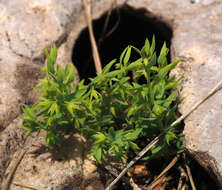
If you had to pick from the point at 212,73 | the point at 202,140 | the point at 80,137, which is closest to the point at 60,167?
the point at 80,137

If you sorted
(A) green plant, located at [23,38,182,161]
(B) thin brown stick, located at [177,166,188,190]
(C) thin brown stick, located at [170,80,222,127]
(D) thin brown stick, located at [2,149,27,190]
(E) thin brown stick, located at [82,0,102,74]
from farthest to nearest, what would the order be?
(E) thin brown stick, located at [82,0,102,74]
(B) thin brown stick, located at [177,166,188,190]
(C) thin brown stick, located at [170,80,222,127]
(D) thin brown stick, located at [2,149,27,190]
(A) green plant, located at [23,38,182,161]

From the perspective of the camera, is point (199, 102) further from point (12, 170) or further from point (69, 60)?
point (12, 170)

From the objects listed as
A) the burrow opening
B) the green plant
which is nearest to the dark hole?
the burrow opening

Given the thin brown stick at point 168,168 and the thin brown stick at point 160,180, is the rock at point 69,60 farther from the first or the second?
the thin brown stick at point 160,180

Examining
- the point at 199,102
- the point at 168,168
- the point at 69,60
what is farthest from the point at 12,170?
the point at 199,102

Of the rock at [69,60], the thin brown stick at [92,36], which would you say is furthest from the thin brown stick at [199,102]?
the thin brown stick at [92,36]

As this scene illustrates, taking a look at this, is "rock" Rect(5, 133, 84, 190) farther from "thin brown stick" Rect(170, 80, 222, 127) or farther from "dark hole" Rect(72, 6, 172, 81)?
"dark hole" Rect(72, 6, 172, 81)

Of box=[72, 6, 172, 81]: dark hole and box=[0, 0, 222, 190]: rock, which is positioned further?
box=[72, 6, 172, 81]: dark hole

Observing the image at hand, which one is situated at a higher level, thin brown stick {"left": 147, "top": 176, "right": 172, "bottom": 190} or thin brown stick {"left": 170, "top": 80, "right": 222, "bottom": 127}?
thin brown stick {"left": 170, "top": 80, "right": 222, "bottom": 127}
